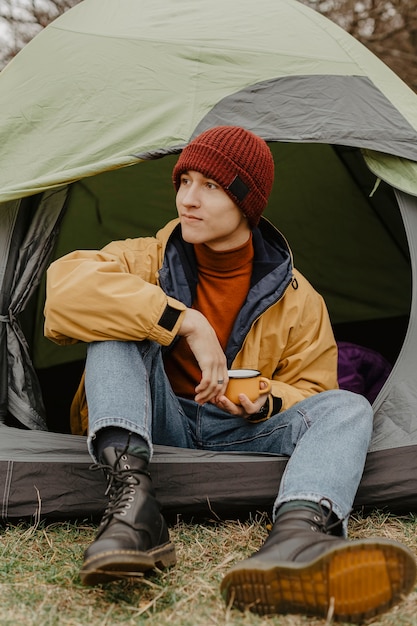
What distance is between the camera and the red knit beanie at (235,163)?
6.57ft

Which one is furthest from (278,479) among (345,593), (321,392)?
(345,593)

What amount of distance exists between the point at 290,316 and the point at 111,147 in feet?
2.23

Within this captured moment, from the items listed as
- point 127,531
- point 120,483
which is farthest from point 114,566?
point 120,483

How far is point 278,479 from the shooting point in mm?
1946

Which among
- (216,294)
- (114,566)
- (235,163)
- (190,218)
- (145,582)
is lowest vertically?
(145,582)

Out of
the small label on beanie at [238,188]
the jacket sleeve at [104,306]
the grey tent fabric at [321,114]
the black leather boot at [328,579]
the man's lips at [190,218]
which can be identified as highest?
the grey tent fabric at [321,114]

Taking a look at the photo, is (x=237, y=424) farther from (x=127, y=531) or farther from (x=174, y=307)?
(x=127, y=531)

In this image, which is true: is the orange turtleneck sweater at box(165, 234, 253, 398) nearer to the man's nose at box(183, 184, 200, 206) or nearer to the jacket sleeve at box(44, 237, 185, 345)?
the man's nose at box(183, 184, 200, 206)

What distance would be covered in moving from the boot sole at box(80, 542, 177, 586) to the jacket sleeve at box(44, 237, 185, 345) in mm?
491

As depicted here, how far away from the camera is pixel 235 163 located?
6.60 ft

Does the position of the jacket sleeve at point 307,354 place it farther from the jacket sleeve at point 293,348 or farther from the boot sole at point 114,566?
the boot sole at point 114,566

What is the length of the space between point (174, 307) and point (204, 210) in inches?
12.3

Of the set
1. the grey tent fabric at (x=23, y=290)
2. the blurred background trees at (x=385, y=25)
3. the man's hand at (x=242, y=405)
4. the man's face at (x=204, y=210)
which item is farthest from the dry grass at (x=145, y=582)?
the blurred background trees at (x=385, y=25)

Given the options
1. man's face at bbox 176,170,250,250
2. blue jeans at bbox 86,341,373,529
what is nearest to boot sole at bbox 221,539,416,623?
blue jeans at bbox 86,341,373,529
